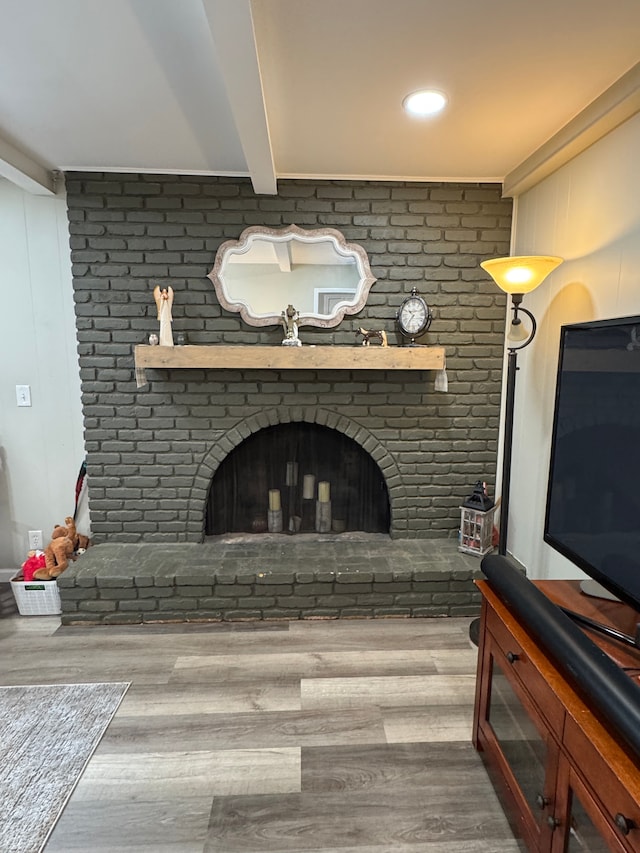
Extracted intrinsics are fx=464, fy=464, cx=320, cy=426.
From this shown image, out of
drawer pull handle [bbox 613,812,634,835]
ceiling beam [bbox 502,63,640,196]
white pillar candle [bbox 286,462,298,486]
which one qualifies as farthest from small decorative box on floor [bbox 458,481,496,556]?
drawer pull handle [bbox 613,812,634,835]

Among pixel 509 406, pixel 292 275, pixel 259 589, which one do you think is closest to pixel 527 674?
pixel 509 406

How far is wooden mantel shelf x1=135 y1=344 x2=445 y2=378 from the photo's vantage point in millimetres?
2328

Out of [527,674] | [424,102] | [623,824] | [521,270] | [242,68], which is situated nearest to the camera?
[623,824]

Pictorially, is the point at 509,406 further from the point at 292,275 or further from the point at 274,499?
the point at 274,499

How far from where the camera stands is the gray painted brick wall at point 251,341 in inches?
95.9

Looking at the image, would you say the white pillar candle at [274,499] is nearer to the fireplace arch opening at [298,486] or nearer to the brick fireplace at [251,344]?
the fireplace arch opening at [298,486]

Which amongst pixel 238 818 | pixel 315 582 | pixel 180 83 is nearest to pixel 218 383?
pixel 315 582

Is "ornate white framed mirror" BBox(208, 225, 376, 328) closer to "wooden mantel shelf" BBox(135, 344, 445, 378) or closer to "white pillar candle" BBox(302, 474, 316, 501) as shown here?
"wooden mantel shelf" BBox(135, 344, 445, 378)

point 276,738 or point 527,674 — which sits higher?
point 527,674

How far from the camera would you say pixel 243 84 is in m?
1.40

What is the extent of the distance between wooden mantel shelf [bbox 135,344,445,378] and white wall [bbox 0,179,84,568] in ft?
1.94

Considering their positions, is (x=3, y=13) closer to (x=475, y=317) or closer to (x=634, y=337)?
(x=634, y=337)

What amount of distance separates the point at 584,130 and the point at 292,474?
6.92 feet

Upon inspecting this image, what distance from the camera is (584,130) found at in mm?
1743
